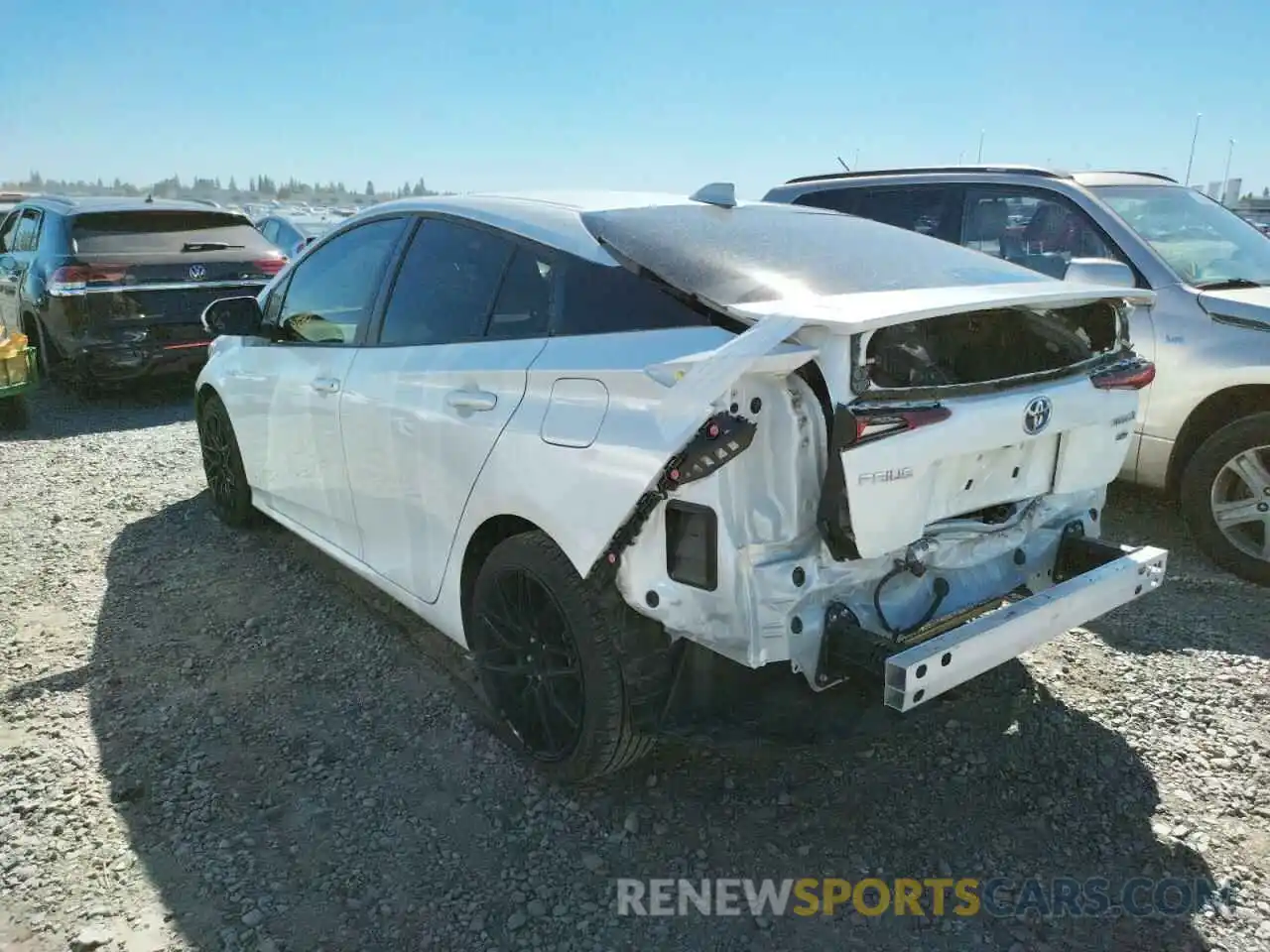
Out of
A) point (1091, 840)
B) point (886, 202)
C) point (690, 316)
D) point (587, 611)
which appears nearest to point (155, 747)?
point (587, 611)

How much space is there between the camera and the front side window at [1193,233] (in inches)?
194

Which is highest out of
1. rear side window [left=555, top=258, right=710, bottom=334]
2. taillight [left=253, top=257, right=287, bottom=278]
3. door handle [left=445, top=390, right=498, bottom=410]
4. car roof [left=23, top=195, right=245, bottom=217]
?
car roof [left=23, top=195, right=245, bottom=217]

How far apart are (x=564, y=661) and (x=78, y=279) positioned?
7123 millimetres

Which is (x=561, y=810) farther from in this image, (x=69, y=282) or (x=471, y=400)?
(x=69, y=282)

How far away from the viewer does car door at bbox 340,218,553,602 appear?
2.93 meters

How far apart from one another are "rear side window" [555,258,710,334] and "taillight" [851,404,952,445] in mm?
513

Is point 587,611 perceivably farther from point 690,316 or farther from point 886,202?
point 886,202

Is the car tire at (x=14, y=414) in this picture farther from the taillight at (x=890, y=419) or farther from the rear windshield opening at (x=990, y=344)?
the taillight at (x=890, y=419)

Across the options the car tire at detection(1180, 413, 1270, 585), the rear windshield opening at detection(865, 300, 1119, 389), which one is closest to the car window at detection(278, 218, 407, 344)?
the rear windshield opening at detection(865, 300, 1119, 389)

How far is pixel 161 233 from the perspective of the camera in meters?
8.59

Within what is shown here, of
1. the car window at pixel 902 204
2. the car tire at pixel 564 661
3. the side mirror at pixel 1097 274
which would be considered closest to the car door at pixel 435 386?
the car tire at pixel 564 661

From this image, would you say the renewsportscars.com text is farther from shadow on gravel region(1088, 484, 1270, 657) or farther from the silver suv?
the silver suv

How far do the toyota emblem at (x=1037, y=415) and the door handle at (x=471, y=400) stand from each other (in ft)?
4.97

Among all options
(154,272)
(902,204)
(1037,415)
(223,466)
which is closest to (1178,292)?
(902,204)
